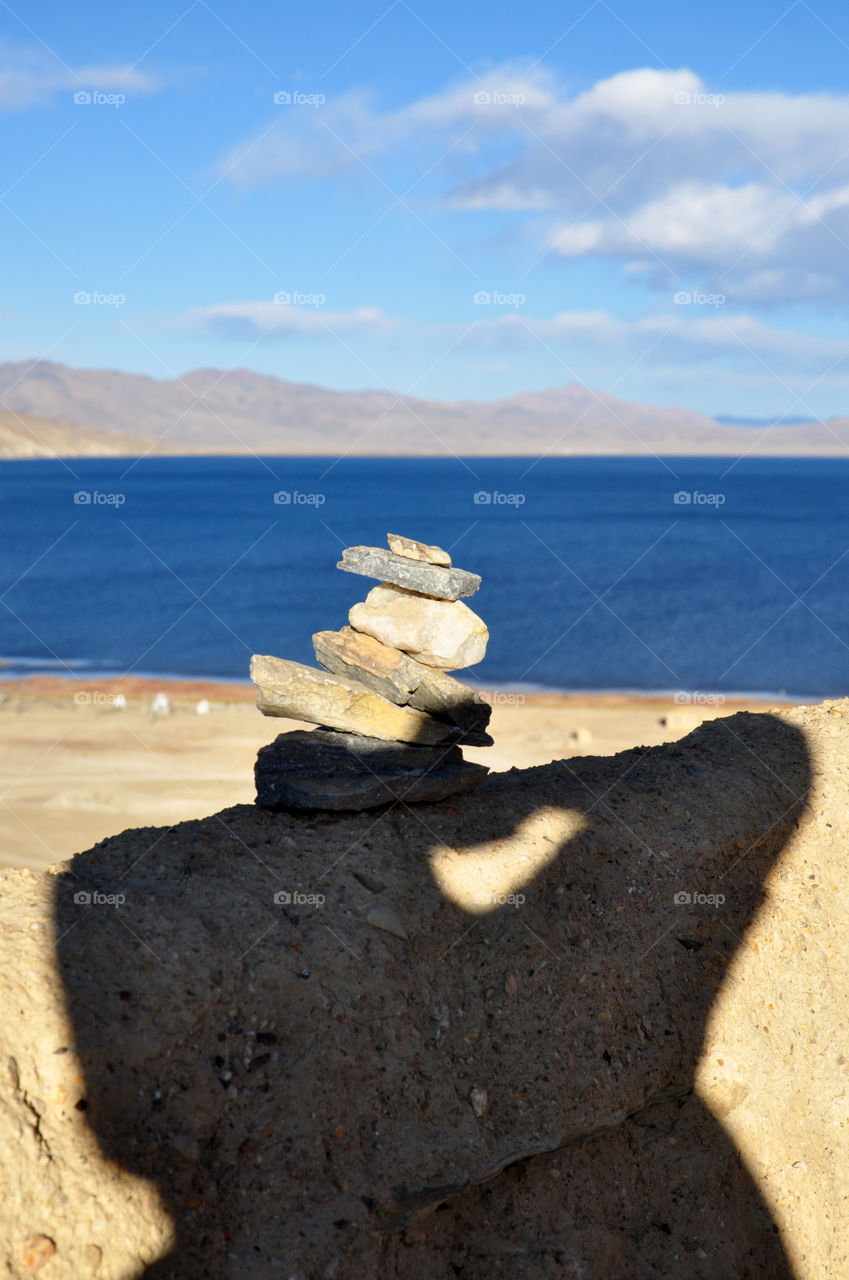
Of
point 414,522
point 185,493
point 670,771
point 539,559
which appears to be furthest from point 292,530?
point 670,771

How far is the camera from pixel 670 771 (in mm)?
9266

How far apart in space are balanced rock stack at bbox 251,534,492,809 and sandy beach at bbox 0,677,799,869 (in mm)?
7381

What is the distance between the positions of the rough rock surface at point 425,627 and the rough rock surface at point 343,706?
1.67 feet

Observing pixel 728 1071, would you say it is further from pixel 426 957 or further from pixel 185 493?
pixel 185 493

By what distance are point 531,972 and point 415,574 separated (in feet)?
10.5

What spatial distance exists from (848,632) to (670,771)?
4114cm

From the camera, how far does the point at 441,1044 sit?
22.1 ft
